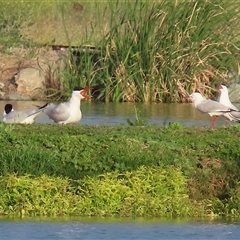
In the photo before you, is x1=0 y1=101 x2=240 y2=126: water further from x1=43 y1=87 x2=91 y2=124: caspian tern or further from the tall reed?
x1=43 y1=87 x2=91 y2=124: caspian tern

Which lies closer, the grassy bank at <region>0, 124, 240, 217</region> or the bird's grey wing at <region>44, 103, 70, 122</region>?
the grassy bank at <region>0, 124, 240, 217</region>

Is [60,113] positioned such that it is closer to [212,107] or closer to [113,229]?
[212,107]

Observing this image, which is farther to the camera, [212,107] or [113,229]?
[212,107]

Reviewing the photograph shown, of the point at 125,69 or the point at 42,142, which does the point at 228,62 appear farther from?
the point at 42,142

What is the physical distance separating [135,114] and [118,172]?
645 cm

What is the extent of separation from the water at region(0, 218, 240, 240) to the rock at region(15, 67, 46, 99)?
475 inches

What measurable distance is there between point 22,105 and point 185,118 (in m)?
4.16

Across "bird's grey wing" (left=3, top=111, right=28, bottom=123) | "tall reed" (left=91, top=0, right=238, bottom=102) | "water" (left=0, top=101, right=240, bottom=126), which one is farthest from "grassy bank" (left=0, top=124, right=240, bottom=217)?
"tall reed" (left=91, top=0, right=238, bottom=102)

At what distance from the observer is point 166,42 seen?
70.6 ft

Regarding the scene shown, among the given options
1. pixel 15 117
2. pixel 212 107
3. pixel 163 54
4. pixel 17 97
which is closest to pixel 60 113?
pixel 15 117

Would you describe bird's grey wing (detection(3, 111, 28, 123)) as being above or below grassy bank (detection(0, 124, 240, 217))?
above

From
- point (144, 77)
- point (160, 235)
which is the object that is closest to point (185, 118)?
point (144, 77)

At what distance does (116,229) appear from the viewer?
35.2ft

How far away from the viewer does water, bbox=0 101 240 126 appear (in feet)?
59.4
